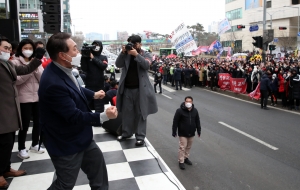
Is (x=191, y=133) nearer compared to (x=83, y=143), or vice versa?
(x=83, y=143)

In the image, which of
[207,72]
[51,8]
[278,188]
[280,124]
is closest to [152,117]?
[280,124]

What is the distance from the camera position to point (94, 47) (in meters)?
5.47

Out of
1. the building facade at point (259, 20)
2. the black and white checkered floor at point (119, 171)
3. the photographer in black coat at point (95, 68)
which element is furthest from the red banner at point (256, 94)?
the building facade at point (259, 20)

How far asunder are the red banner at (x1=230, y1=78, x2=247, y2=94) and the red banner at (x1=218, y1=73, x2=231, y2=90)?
0.89m

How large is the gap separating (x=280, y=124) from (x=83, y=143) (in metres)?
7.88

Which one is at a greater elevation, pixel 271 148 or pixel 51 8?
pixel 51 8

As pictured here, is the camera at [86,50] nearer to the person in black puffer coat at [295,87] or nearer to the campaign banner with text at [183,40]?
the person in black puffer coat at [295,87]

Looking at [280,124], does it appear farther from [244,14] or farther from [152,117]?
[244,14]

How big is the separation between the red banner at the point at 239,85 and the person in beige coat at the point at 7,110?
13285mm

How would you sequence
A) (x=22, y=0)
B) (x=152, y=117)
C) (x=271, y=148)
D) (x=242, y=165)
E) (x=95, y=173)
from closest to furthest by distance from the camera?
(x=95, y=173), (x=242, y=165), (x=271, y=148), (x=152, y=117), (x=22, y=0)

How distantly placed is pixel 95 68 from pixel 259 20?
60246 millimetres

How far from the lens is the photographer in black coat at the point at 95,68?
5.63m

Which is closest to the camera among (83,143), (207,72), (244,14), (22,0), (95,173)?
(83,143)

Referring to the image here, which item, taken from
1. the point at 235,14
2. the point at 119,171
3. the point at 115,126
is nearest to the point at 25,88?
the point at 115,126
